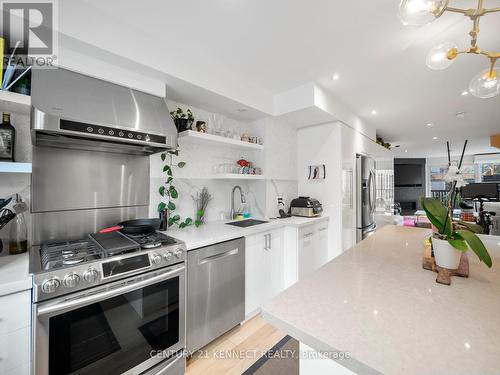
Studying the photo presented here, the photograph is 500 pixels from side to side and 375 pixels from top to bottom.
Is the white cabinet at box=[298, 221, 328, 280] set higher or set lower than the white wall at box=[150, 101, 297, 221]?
lower

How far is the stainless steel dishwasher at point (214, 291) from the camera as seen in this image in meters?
1.62

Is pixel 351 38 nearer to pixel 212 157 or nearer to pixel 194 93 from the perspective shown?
pixel 194 93

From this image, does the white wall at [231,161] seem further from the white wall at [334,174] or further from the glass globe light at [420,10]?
the glass globe light at [420,10]

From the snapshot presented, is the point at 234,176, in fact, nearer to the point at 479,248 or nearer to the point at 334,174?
the point at 334,174

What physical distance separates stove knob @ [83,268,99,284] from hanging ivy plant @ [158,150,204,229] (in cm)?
86

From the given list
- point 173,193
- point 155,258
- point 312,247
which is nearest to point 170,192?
point 173,193

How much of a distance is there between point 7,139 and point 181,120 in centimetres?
115

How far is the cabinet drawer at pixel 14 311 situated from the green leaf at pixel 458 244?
1849 mm

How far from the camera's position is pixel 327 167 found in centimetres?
302

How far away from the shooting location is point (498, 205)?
4.40 meters

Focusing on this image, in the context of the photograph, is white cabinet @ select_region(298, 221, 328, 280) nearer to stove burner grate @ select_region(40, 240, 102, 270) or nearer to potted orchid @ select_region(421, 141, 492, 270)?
potted orchid @ select_region(421, 141, 492, 270)

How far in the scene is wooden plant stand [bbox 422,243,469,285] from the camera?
898 millimetres

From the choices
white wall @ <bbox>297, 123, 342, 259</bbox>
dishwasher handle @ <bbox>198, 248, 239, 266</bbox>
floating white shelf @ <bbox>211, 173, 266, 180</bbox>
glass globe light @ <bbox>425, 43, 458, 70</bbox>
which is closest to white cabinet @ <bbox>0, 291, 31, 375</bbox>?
dishwasher handle @ <bbox>198, 248, 239, 266</bbox>

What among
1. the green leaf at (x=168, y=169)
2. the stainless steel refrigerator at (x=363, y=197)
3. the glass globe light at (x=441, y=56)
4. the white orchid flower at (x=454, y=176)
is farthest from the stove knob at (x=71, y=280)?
the stainless steel refrigerator at (x=363, y=197)
